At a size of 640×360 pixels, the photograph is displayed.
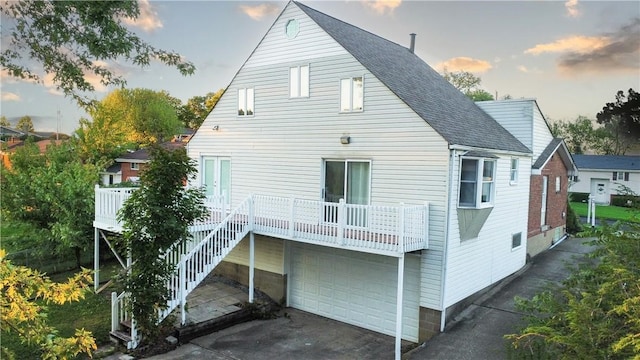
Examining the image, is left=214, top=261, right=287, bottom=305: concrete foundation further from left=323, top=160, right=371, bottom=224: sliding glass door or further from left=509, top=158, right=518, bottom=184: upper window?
left=509, top=158, right=518, bottom=184: upper window

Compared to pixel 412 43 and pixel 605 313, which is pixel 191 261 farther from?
pixel 412 43

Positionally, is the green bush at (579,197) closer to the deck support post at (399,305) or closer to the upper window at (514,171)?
the upper window at (514,171)

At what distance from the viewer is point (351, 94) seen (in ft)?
36.2

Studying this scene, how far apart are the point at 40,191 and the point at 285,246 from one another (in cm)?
916

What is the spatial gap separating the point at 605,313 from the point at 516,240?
8.13 m

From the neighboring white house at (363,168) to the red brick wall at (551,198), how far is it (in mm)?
826

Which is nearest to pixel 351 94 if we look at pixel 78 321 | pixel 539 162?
pixel 539 162

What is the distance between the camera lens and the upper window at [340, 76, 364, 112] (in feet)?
35.6

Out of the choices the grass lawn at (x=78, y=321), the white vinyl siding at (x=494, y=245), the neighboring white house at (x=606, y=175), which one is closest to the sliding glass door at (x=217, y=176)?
the grass lawn at (x=78, y=321)

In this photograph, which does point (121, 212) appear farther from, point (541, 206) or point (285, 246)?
point (541, 206)

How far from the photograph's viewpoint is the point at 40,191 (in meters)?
14.8

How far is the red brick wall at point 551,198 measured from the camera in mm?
14128

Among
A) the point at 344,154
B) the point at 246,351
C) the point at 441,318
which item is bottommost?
the point at 246,351

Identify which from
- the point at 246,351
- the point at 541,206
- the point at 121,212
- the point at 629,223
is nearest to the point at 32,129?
the point at 121,212
